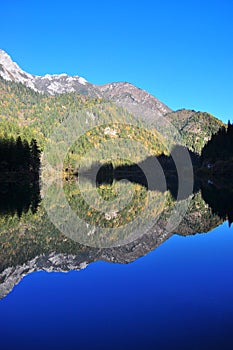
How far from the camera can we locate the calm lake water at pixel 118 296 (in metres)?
10.1

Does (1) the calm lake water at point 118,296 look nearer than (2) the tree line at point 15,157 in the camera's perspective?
Yes

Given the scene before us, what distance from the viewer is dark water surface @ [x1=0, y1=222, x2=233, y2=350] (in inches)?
391

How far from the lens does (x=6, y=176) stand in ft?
319

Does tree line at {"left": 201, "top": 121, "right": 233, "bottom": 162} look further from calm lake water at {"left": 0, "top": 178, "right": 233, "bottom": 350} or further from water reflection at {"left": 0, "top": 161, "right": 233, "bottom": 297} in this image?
calm lake water at {"left": 0, "top": 178, "right": 233, "bottom": 350}

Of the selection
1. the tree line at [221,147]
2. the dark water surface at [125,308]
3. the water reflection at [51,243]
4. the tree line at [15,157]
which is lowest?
the dark water surface at [125,308]

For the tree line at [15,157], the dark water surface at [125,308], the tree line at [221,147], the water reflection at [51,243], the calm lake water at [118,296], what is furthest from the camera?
the tree line at [221,147]

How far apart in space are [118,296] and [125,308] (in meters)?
1.28

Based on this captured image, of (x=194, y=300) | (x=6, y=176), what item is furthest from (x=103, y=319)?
(x=6, y=176)

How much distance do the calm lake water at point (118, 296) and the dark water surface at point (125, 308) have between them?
1.1 inches

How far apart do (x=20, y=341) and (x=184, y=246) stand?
52.1ft

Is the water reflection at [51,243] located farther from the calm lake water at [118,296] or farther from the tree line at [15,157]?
the tree line at [15,157]

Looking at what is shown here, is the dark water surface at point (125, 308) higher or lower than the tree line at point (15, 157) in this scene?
lower

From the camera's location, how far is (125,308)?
1223 centimetres

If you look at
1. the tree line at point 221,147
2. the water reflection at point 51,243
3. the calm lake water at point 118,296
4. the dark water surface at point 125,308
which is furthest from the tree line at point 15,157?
the dark water surface at point 125,308
